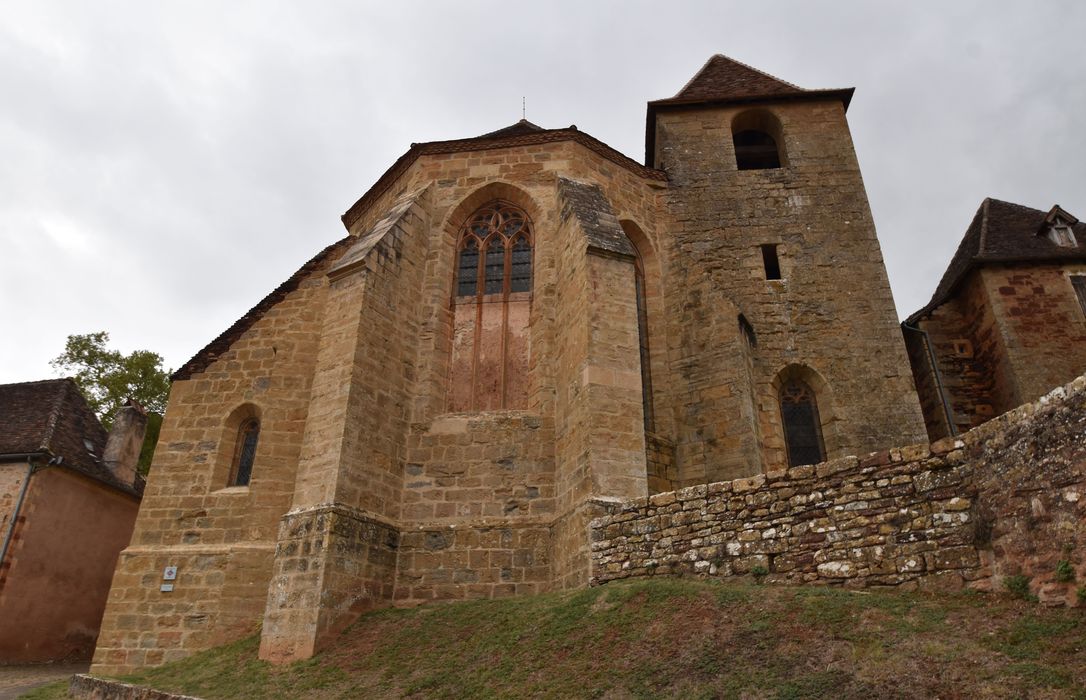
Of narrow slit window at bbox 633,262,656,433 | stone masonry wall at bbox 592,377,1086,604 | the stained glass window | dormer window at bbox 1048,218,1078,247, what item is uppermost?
dormer window at bbox 1048,218,1078,247

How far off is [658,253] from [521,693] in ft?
31.2

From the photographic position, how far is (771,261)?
46.8 feet

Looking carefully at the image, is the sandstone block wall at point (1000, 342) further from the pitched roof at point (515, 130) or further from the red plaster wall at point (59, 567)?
the red plaster wall at point (59, 567)

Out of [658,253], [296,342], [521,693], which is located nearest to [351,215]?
[296,342]

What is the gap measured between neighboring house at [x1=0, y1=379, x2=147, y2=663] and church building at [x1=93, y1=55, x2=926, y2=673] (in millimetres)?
5359

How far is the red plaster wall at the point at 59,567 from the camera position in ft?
47.9

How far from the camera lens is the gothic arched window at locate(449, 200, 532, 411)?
11359 millimetres

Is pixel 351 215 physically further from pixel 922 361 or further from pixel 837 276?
pixel 922 361

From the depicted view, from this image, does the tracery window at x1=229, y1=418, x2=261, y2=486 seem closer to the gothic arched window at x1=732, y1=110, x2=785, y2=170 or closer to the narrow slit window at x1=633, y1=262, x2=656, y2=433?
the narrow slit window at x1=633, y1=262, x2=656, y2=433

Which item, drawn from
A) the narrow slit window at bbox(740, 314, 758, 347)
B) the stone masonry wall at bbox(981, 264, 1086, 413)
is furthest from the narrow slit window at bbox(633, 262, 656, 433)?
the stone masonry wall at bbox(981, 264, 1086, 413)

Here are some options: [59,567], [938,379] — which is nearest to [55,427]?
[59,567]

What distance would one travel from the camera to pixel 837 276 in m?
13.8

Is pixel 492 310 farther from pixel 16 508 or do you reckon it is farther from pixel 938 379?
pixel 16 508

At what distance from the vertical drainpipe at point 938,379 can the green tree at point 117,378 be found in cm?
2053
